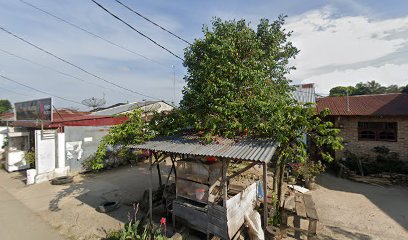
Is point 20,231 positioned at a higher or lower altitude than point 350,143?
lower

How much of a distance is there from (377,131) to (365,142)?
0.89m

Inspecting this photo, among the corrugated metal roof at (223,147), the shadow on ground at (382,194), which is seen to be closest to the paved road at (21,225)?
the corrugated metal roof at (223,147)

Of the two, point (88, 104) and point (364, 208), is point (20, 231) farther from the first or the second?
point (88, 104)

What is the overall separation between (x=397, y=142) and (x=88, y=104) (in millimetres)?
28143

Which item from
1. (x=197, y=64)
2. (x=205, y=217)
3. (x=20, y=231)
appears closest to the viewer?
(x=205, y=217)

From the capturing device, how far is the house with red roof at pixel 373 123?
12047 millimetres

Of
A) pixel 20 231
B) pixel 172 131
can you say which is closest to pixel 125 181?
pixel 20 231

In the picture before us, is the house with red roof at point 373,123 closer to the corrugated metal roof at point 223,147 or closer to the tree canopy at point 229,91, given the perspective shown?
the tree canopy at point 229,91

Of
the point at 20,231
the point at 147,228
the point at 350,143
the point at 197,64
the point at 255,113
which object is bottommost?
the point at 20,231

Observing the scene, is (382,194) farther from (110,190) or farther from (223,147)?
(110,190)

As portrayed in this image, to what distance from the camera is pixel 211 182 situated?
627cm

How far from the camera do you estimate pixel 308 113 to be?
612 cm

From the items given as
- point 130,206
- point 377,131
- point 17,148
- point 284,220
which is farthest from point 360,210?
point 17,148

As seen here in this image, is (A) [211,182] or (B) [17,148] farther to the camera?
(B) [17,148]
